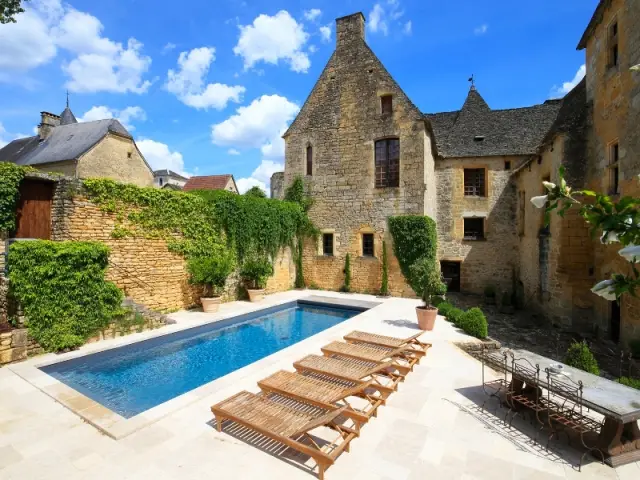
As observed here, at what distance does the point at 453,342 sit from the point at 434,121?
14.2m

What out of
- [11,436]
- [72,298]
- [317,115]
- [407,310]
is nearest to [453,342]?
[407,310]

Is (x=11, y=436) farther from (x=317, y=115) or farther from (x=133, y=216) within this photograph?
(x=317, y=115)

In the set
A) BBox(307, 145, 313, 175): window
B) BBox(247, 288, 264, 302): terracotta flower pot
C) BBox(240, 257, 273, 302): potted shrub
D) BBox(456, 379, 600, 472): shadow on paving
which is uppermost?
BBox(307, 145, 313, 175): window

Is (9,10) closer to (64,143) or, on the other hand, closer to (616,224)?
(616,224)

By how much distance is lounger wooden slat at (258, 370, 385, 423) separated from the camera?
14.2ft

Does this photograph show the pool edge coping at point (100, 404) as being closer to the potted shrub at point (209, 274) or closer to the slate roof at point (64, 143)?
the potted shrub at point (209, 274)

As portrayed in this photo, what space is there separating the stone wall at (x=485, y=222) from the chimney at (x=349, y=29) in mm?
6710

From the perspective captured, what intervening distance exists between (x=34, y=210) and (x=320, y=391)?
8.71 metres

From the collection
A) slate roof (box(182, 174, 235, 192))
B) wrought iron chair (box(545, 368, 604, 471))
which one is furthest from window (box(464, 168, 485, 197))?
slate roof (box(182, 174, 235, 192))

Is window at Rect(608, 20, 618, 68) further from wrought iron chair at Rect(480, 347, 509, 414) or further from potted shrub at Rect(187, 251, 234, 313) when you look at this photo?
potted shrub at Rect(187, 251, 234, 313)

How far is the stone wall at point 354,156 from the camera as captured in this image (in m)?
13.9

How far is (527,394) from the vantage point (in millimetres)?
4738

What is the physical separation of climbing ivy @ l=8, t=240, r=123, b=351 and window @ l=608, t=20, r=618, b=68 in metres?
13.7

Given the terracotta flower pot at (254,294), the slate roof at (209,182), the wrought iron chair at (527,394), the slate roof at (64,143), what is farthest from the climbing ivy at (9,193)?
the slate roof at (209,182)
